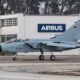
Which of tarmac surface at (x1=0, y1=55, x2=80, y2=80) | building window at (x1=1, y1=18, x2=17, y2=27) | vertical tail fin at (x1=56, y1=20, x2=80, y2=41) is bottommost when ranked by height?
tarmac surface at (x1=0, y1=55, x2=80, y2=80)

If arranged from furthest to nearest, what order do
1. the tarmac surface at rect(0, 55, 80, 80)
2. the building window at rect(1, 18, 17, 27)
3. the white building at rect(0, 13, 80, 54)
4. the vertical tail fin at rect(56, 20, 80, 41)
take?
the building window at rect(1, 18, 17, 27)
the white building at rect(0, 13, 80, 54)
the vertical tail fin at rect(56, 20, 80, 41)
the tarmac surface at rect(0, 55, 80, 80)

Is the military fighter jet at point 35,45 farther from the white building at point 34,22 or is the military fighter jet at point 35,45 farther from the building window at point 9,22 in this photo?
the building window at point 9,22

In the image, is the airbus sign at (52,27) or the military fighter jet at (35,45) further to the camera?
the airbus sign at (52,27)

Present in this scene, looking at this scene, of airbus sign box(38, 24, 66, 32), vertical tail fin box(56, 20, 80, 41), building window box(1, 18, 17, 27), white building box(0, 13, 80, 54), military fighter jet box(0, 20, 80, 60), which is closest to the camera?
military fighter jet box(0, 20, 80, 60)

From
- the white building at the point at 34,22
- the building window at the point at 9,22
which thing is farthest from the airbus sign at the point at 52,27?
the building window at the point at 9,22

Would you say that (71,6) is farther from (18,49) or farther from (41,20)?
(18,49)

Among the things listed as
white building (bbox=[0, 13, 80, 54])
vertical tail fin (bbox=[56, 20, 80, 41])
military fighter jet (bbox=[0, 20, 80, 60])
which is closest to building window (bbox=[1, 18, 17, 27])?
white building (bbox=[0, 13, 80, 54])

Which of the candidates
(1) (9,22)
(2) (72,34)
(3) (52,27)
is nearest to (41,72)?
(2) (72,34)

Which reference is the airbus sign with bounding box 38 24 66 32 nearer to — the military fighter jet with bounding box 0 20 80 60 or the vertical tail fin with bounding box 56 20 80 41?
the vertical tail fin with bounding box 56 20 80 41

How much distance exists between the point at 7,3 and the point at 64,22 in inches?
1595

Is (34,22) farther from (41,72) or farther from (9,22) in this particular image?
(41,72)

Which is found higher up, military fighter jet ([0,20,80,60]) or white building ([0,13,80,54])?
white building ([0,13,80,54])

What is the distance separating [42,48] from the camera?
40125mm

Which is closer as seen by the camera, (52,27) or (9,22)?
(52,27)
